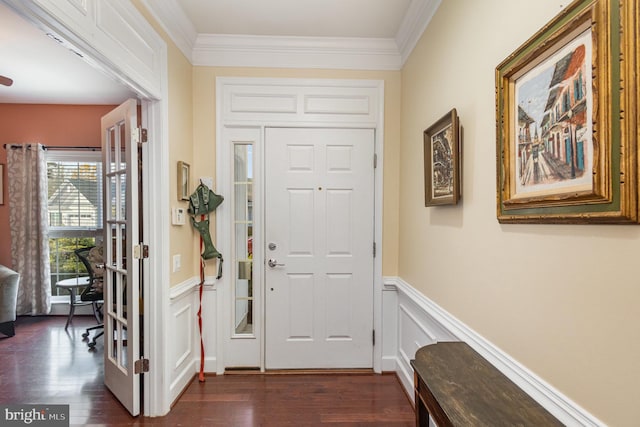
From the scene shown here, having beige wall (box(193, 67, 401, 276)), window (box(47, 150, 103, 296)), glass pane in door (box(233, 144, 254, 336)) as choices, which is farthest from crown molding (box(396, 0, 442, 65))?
window (box(47, 150, 103, 296))

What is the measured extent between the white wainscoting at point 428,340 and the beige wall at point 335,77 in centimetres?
33

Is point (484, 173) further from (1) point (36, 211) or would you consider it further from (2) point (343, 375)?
(1) point (36, 211)

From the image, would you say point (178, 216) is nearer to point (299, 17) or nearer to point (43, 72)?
point (299, 17)

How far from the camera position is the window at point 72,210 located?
392 cm

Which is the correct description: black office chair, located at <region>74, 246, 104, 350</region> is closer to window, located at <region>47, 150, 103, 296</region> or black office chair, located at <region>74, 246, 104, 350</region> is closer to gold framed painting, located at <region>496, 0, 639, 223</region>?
window, located at <region>47, 150, 103, 296</region>

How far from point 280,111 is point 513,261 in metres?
2.04

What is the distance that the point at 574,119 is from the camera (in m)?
0.84

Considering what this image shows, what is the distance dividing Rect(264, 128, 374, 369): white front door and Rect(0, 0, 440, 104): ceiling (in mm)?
650

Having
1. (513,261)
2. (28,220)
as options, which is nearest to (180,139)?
(513,261)

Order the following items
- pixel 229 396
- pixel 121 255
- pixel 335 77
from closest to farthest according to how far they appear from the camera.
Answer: pixel 121 255 < pixel 229 396 < pixel 335 77

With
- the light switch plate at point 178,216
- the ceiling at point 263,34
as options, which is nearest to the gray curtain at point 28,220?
the ceiling at point 263,34

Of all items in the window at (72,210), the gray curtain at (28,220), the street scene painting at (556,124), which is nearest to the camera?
the street scene painting at (556,124)

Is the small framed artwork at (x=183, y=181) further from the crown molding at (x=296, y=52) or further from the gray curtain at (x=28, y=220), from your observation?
the gray curtain at (x=28, y=220)

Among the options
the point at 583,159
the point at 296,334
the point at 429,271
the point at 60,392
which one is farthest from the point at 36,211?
the point at 583,159
